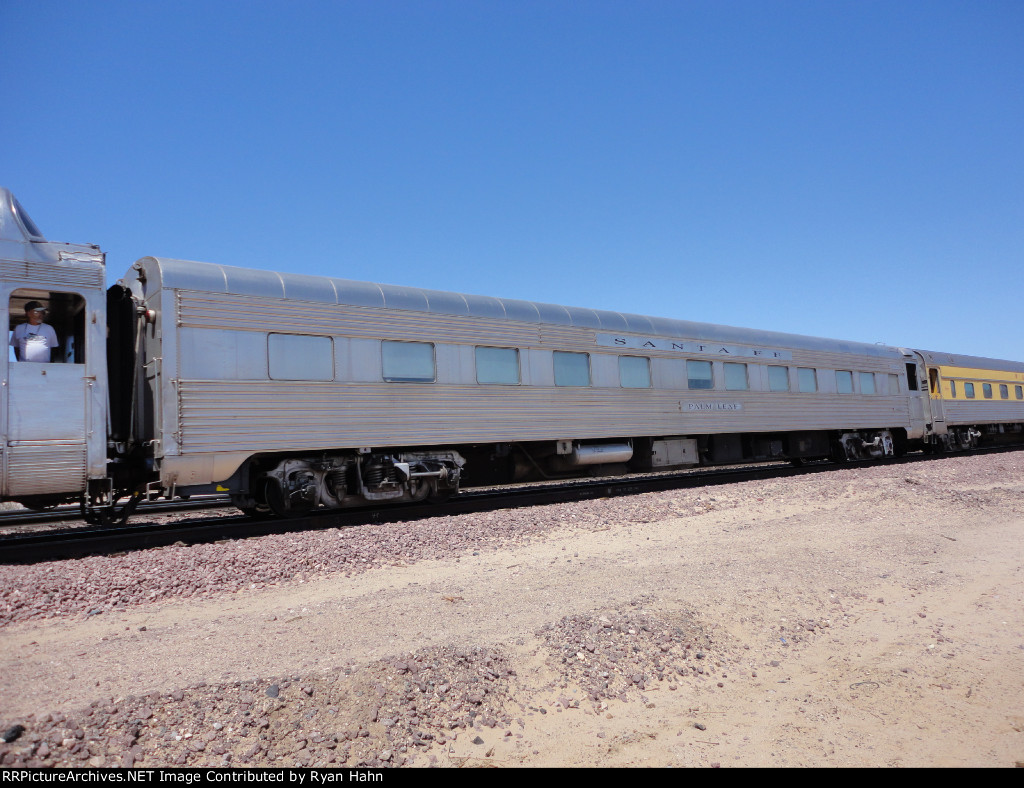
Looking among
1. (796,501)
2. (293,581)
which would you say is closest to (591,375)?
(796,501)

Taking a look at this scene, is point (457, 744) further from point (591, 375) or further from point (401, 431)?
point (591, 375)

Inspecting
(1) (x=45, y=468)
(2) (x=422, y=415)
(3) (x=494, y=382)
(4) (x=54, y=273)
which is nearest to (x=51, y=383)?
(1) (x=45, y=468)

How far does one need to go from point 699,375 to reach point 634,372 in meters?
2.08

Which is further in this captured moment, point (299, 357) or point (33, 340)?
point (299, 357)

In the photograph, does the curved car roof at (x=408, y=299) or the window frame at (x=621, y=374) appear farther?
the window frame at (x=621, y=374)

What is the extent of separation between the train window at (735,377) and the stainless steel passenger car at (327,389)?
1.9 inches

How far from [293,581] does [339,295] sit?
15.7 ft

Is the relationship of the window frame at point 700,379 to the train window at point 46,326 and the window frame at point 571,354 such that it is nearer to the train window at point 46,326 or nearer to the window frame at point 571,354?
the window frame at point 571,354

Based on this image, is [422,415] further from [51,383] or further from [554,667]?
[554,667]

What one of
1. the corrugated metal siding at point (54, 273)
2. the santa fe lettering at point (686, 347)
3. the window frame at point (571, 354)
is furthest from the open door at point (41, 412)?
the santa fe lettering at point (686, 347)

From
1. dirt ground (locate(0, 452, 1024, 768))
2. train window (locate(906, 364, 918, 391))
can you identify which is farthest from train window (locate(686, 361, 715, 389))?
train window (locate(906, 364, 918, 391))

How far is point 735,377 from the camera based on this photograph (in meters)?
14.5

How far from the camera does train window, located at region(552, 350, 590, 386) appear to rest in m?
11.4

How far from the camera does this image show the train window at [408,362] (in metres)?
9.36
